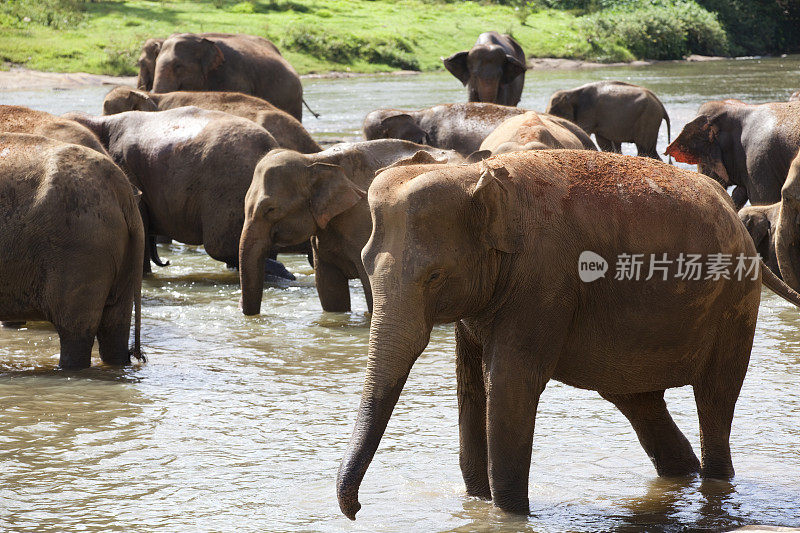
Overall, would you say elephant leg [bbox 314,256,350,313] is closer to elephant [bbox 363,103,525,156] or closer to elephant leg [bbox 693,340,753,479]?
elephant [bbox 363,103,525,156]

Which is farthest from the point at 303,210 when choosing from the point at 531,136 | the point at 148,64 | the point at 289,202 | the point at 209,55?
the point at 148,64

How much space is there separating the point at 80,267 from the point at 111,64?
92.5 ft

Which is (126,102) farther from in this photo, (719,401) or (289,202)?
(719,401)

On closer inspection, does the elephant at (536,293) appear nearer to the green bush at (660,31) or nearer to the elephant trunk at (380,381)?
the elephant trunk at (380,381)

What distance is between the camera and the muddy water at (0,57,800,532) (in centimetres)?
489

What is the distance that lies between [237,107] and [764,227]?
4.99 m

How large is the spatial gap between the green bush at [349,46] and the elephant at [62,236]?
1260 inches

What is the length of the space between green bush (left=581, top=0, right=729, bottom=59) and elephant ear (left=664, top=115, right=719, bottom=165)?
31606 mm

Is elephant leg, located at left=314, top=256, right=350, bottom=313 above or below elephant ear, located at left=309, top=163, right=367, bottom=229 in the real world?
below

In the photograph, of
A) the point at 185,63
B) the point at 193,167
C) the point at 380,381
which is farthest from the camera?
the point at 185,63

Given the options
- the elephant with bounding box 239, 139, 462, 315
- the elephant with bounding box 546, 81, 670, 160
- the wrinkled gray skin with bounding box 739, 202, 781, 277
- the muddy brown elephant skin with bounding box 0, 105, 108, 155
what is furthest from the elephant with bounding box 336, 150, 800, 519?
the elephant with bounding box 546, 81, 670, 160

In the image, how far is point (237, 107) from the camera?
11.9m

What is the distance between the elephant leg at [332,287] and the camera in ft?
30.3

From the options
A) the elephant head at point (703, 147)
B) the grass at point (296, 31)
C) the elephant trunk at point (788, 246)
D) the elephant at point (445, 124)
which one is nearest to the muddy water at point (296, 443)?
the elephant trunk at point (788, 246)
